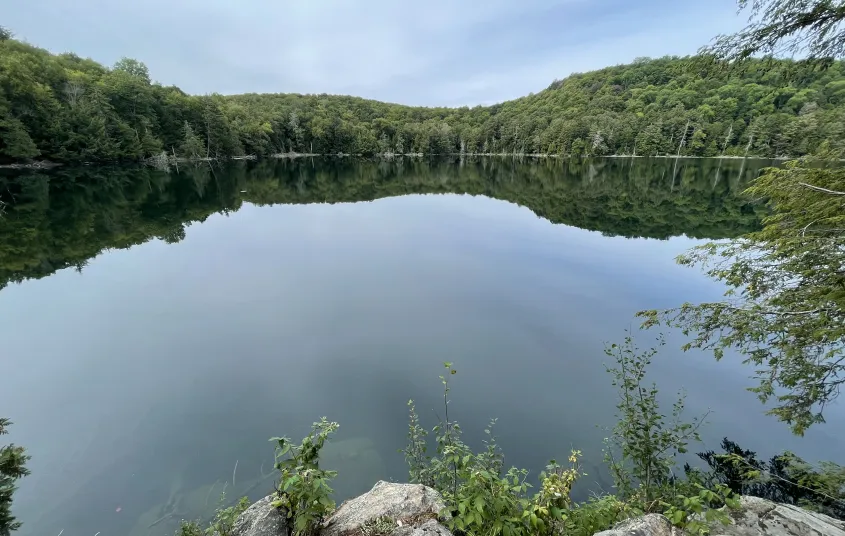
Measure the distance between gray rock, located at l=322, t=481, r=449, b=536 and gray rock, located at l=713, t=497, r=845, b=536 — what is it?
2288 mm

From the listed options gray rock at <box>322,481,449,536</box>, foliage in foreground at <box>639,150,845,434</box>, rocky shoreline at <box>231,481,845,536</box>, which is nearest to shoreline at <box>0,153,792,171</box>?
foliage in foreground at <box>639,150,845,434</box>

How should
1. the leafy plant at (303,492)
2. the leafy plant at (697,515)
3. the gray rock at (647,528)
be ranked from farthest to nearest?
the leafy plant at (303,492) → the gray rock at (647,528) → the leafy plant at (697,515)

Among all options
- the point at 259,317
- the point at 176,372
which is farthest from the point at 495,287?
the point at 176,372

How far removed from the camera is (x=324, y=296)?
13.9m

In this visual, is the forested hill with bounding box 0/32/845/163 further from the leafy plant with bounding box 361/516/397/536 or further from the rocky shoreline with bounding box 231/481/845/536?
the leafy plant with bounding box 361/516/397/536

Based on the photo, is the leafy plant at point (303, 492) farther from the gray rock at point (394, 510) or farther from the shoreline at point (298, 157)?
the shoreline at point (298, 157)

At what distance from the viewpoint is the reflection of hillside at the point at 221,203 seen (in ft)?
66.4

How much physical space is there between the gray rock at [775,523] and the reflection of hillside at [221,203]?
22591mm

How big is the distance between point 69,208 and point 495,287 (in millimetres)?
32566

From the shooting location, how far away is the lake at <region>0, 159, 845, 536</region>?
6.27 m

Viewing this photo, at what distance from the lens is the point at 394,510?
3.39 metres

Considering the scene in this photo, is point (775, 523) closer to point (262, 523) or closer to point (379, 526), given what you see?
point (379, 526)

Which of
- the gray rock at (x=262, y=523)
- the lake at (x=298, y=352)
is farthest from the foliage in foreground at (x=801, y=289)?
the gray rock at (x=262, y=523)

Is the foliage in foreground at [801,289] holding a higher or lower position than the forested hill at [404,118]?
lower
